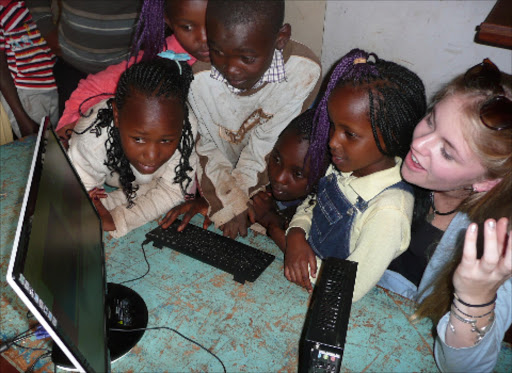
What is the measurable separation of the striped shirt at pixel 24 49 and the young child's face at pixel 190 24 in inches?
38.4

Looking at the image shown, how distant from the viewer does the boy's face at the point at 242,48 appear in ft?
4.13

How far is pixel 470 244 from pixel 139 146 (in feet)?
3.06

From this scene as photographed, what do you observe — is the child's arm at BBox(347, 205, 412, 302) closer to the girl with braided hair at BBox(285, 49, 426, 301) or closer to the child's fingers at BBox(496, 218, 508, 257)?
the girl with braided hair at BBox(285, 49, 426, 301)

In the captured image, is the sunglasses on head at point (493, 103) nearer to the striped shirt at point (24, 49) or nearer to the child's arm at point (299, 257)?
the child's arm at point (299, 257)

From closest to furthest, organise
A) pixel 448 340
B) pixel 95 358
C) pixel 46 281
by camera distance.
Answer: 1. pixel 46 281
2. pixel 95 358
3. pixel 448 340

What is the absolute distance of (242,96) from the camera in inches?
61.4

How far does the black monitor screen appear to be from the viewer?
1.76 ft

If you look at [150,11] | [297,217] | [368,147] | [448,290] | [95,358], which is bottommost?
[297,217]

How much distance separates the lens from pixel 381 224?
40.7 inches

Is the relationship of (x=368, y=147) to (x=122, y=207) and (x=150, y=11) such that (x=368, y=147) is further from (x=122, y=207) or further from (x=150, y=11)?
(x=150, y=11)

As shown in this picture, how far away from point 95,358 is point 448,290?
83 centimetres

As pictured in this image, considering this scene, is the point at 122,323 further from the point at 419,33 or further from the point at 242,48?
the point at 419,33

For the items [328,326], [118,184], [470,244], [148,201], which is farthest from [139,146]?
[470,244]

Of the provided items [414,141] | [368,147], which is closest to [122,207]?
[368,147]
